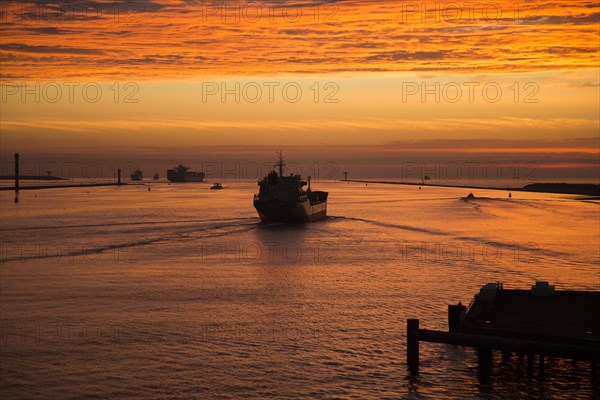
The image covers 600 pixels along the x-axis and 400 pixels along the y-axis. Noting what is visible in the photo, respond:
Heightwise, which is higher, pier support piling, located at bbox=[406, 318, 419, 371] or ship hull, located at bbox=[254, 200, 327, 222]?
ship hull, located at bbox=[254, 200, 327, 222]

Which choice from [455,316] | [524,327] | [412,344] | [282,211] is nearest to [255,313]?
[455,316]

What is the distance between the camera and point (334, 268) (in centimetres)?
5834

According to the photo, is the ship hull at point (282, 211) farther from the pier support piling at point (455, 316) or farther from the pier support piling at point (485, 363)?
the pier support piling at point (485, 363)

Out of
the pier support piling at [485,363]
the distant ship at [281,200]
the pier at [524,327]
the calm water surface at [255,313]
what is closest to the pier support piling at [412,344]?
the pier at [524,327]

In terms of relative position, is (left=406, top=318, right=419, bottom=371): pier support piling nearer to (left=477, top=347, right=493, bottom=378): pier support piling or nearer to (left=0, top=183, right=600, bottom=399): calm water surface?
(left=0, top=183, right=600, bottom=399): calm water surface

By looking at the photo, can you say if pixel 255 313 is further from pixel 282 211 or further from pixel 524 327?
pixel 282 211

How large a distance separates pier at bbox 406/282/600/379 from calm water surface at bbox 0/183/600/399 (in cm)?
154

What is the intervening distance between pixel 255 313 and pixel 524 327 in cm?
1623

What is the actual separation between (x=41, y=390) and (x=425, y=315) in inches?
824

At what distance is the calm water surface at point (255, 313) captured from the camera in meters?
25.2

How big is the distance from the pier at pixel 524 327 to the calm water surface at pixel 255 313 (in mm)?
1537

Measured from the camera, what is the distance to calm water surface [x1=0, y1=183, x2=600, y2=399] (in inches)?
994

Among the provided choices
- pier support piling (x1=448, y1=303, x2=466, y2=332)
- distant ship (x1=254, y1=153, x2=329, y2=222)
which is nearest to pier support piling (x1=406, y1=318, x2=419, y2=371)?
pier support piling (x1=448, y1=303, x2=466, y2=332)

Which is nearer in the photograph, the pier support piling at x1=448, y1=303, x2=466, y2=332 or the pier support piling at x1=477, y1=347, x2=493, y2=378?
the pier support piling at x1=477, y1=347, x2=493, y2=378
